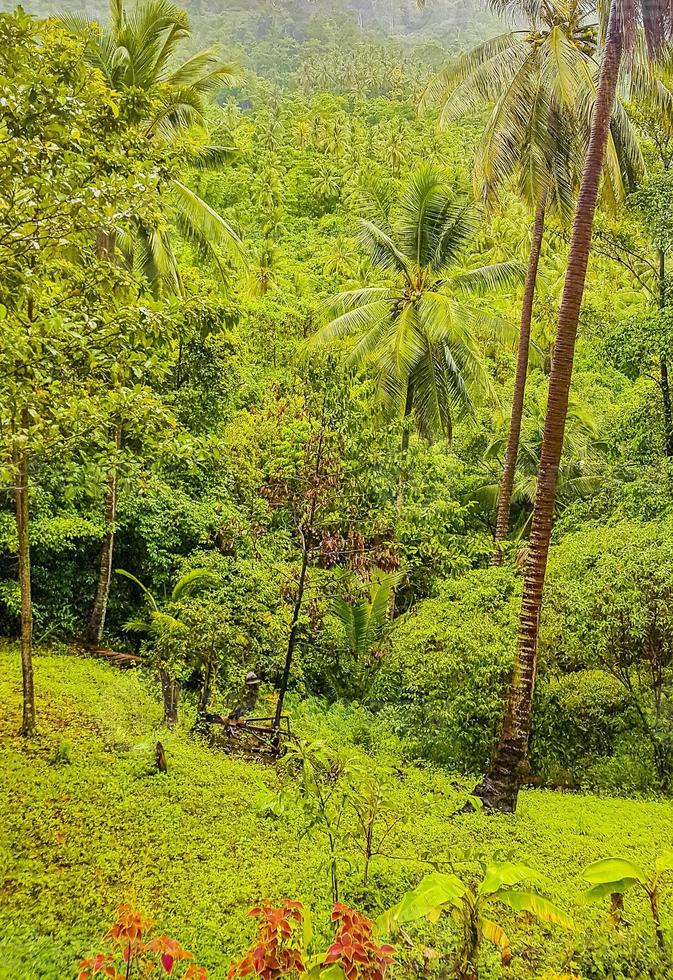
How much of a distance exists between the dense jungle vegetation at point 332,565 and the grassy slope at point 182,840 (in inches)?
1.4

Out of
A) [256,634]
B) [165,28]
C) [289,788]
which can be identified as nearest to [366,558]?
[256,634]

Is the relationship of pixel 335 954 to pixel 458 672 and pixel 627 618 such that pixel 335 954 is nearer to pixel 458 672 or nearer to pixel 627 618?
pixel 458 672

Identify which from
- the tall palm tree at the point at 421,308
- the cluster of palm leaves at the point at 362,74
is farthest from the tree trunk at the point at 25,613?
the cluster of palm leaves at the point at 362,74

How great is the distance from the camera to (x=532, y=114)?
9.90m

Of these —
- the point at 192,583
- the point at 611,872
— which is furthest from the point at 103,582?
the point at 611,872

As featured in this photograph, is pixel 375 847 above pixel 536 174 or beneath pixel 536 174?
beneath

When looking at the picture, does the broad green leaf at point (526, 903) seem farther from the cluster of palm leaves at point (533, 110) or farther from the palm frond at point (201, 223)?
the palm frond at point (201, 223)

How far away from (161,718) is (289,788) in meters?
4.75

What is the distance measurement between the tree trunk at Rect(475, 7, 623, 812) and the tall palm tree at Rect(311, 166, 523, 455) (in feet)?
18.7

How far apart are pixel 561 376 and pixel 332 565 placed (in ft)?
14.4

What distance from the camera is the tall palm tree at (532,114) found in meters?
9.67

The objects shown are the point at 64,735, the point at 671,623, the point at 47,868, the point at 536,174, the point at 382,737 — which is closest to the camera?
the point at 47,868

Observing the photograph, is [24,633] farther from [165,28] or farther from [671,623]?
[165,28]

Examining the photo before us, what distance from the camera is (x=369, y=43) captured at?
58.7m
